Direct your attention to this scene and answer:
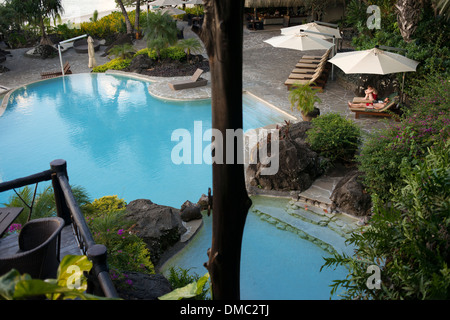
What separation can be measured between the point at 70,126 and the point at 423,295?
14.0 m

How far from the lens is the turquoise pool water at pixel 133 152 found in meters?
8.70

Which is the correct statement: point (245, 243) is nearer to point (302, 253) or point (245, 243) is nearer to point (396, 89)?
point (302, 253)

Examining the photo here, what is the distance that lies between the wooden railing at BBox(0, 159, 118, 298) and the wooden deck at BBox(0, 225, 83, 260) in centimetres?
14

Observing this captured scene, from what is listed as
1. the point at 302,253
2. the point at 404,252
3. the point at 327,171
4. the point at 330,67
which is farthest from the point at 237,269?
the point at 330,67

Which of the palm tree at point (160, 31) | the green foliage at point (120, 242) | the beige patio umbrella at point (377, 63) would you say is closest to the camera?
the green foliage at point (120, 242)

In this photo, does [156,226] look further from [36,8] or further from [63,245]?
[36,8]

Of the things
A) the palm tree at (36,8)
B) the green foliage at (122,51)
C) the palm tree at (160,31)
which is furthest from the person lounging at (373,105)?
the palm tree at (36,8)

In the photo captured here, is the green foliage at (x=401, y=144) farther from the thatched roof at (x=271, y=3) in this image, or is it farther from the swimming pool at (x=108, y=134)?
the thatched roof at (x=271, y=3)

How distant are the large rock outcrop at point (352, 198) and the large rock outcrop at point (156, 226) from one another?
3472 millimetres

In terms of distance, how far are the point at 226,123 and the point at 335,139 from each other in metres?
8.36

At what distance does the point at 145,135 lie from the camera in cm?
1537

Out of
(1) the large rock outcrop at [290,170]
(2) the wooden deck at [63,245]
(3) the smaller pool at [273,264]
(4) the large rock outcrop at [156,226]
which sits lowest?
(3) the smaller pool at [273,264]

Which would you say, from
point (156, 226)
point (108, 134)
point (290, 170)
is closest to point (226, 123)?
point (156, 226)

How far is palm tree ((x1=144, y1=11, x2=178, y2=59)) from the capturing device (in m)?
21.3
